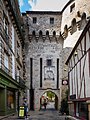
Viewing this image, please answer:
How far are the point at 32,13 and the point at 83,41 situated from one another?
2399cm

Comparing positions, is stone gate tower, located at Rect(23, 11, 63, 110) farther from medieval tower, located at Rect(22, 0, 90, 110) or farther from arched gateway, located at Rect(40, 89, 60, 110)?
arched gateway, located at Rect(40, 89, 60, 110)

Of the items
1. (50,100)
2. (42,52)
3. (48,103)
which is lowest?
(48,103)

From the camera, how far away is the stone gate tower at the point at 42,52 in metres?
37.8

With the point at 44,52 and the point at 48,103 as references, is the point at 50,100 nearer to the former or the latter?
the point at 48,103

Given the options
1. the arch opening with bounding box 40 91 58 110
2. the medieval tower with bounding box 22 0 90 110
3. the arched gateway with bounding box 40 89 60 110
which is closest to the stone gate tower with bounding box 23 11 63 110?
the medieval tower with bounding box 22 0 90 110

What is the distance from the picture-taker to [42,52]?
126ft

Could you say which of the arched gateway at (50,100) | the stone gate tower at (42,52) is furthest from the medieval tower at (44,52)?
the arched gateway at (50,100)

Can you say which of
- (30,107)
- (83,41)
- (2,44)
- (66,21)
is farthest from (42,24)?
(83,41)

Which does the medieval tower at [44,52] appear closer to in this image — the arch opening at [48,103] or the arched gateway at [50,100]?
the arched gateway at [50,100]

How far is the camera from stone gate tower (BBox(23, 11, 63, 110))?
37.8 m

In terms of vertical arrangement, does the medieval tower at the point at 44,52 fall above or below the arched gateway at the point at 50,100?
above

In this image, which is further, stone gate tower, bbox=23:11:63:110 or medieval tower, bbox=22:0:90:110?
stone gate tower, bbox=23:11:63:110

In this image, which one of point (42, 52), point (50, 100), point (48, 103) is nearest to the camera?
point (42, 52)

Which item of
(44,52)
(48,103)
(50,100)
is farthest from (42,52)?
(50,100)
